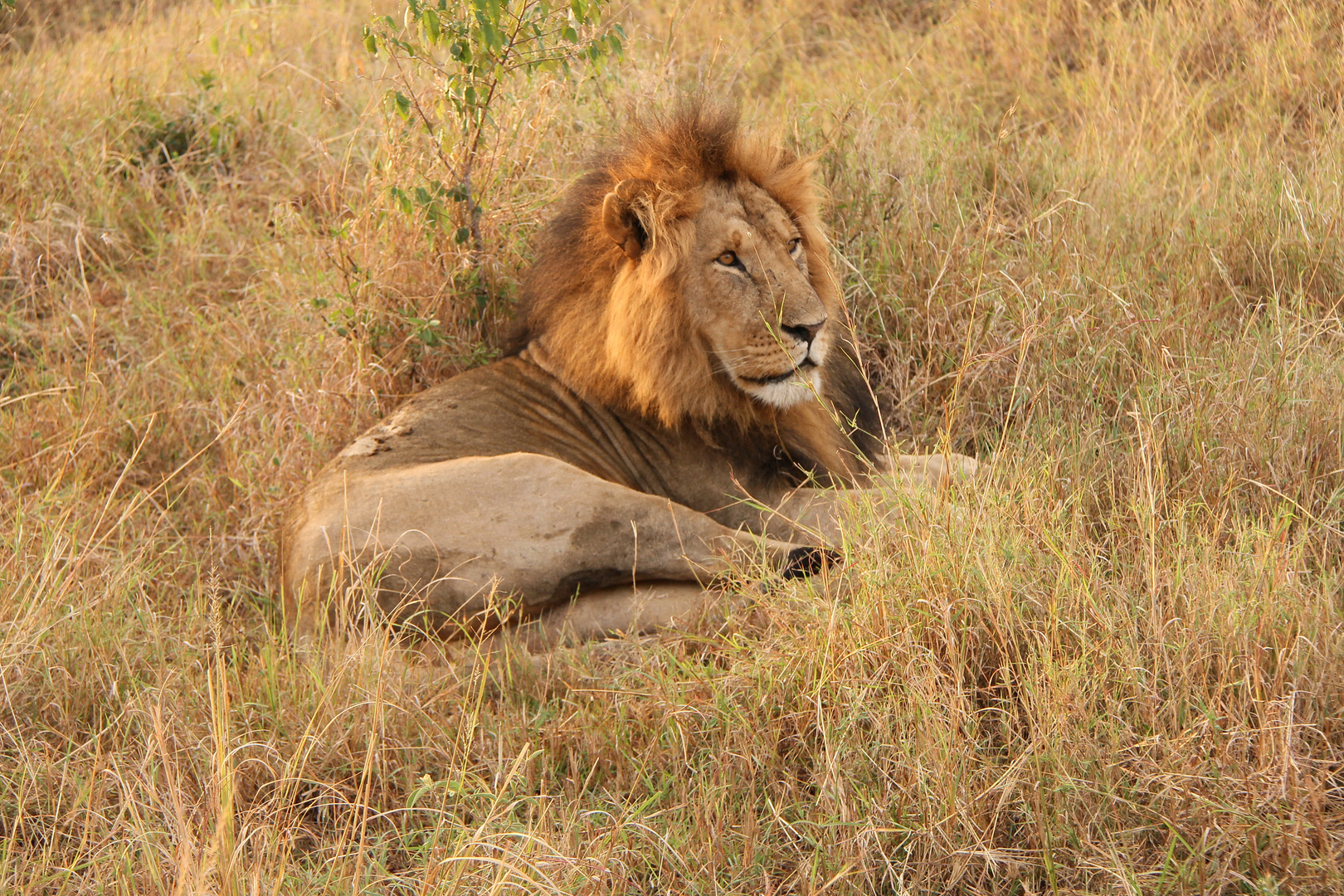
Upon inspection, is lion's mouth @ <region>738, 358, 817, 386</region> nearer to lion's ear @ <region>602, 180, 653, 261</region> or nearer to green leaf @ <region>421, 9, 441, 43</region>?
lion's ear @ <region>602, 180, 653, 261</region>

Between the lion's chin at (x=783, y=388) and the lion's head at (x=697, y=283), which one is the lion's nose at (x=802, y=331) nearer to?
the lion's head at (x=697, y=283)

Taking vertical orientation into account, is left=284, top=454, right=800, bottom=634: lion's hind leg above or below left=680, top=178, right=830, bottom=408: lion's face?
below

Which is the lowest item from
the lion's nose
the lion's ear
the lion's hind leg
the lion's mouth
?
the lion's hind leg

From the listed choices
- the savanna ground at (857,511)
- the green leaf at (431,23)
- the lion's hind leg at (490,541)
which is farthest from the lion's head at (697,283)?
the green leaf at (431,23)

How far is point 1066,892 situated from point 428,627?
6.49ft

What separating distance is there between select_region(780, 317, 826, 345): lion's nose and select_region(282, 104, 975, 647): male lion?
0.04ft

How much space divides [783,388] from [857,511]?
2.04ft

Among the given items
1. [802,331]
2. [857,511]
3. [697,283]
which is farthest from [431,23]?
[857,511]

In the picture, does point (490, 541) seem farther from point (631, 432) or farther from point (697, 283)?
point (697, 283)

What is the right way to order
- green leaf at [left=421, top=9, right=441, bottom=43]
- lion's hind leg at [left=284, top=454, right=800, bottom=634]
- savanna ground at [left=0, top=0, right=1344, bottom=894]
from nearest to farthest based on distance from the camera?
savanna ground at [left=0, top=0, right=1344, bottom=894], lion's hind leg at [left=284, top=454, right=800, bottom=634], green leaf at [left=421, top=9, right=441, bottom=43]

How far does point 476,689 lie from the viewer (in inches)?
135

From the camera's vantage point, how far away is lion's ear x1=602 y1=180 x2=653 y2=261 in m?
3.83

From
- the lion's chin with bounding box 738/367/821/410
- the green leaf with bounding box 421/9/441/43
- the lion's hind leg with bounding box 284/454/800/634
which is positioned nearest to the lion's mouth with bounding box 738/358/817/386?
the lion's chin with bounding box 738/367/821/410

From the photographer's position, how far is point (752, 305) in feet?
12.5
